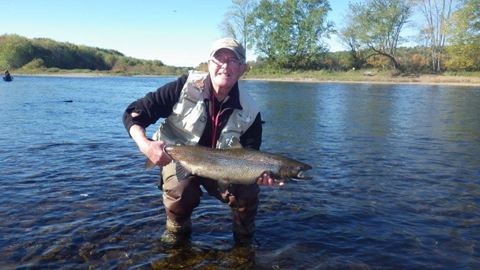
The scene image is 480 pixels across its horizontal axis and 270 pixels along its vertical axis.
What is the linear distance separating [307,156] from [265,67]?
2352 inches

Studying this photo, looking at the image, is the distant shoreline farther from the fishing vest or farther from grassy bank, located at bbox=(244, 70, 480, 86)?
the fishing vest

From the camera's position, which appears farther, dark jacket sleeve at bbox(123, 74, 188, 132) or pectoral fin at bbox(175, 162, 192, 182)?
dark jacket sleeve at bbox(123, 74, 188, 132)

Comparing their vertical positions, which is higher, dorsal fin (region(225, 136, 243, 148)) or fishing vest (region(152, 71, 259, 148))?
fishing vest (region(152, 71, 259, 148))

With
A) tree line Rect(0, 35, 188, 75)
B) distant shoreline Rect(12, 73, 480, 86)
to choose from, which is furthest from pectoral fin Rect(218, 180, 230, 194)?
tree line Rect(0, 35, 188, 75)

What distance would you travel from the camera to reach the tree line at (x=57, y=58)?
7556 centimetres

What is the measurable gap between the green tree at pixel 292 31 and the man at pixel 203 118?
201 ft

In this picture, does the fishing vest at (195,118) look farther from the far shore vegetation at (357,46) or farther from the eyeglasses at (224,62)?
the far shore vegetation at (357,46)

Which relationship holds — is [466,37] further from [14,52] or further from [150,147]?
[14,52]

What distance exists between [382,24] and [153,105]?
191ft

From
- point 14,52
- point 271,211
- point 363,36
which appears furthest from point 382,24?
point 14,52

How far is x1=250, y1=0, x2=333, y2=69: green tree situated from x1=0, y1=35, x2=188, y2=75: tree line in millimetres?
29426

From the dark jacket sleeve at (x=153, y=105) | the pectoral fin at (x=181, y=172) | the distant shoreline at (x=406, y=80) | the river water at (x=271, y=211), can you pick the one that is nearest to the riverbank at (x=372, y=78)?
the distant shoreline at (x=406, y=80)

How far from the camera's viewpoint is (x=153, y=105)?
4141 mm

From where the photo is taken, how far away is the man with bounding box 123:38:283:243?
13.4 ft
